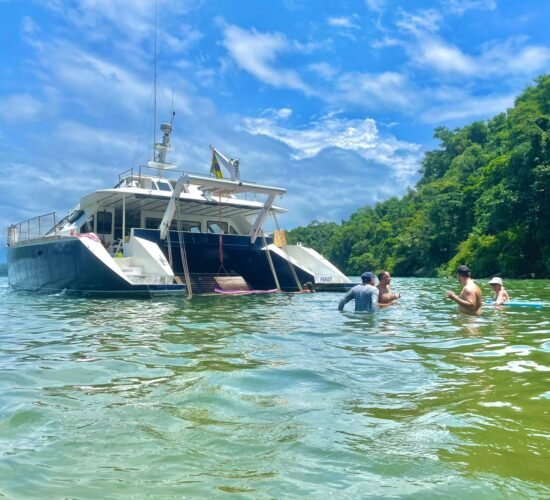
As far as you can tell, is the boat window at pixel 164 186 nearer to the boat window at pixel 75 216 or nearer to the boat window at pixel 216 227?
the boat window at pixel 216 227

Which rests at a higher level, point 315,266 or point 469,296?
point 315,266

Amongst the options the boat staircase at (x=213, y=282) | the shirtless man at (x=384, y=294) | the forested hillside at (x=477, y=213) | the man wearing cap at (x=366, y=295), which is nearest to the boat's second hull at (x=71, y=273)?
the boat staircase at (x=213, y=282)

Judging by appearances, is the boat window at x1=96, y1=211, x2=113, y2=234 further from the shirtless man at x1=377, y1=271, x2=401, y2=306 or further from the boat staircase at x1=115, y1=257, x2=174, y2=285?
the shirtless man at x1=377, y1=271, x2=401, y2=306

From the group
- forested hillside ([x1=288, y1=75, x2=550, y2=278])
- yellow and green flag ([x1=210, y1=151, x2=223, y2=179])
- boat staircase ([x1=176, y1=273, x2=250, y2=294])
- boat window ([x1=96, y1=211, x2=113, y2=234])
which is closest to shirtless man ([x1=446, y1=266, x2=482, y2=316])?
boat staircase ([x1=176, y1=273, x2=250, y2=294])

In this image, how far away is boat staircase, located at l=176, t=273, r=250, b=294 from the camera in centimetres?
1675

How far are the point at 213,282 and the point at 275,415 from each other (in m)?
14.0

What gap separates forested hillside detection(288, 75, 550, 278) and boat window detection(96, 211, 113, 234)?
27.7 meters

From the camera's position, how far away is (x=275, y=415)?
3.44 m

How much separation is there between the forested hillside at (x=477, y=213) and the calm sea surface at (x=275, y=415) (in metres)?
32.1

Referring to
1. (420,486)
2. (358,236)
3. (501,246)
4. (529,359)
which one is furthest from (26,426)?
(358,236)

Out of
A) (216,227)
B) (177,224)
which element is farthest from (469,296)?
(177,224)

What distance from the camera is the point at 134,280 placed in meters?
13.6

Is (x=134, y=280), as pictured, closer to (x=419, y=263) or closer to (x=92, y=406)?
(x=92, y=406)

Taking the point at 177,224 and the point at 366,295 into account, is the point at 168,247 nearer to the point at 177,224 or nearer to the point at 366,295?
the point at 177,224
